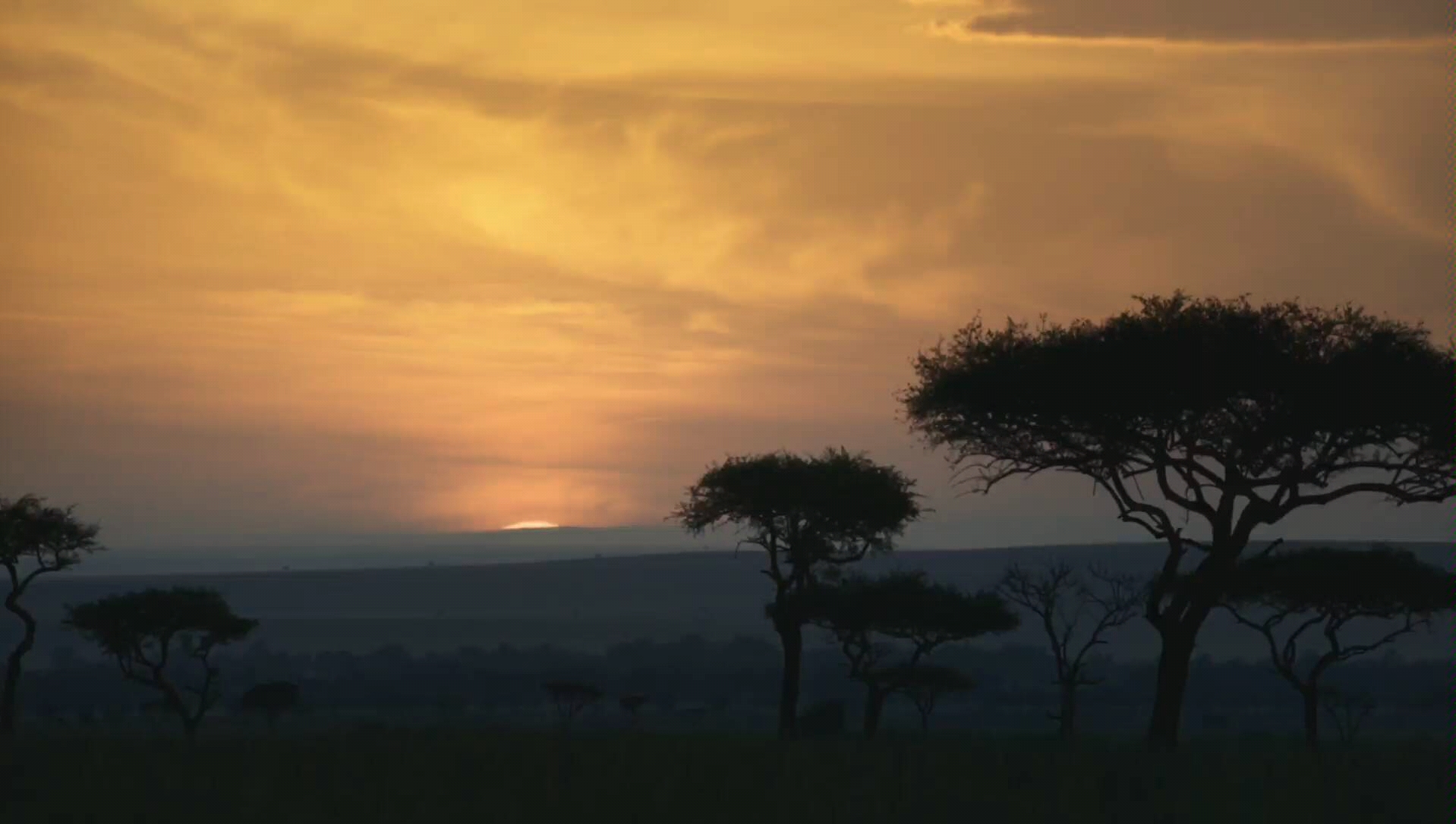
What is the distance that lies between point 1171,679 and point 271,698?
5444cm

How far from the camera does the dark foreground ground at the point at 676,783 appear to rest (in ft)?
67.1

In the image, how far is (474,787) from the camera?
2216cm

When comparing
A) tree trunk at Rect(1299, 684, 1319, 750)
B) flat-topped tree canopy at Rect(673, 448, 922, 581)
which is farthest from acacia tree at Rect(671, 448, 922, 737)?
tree trunk at Rect(1299, 684, 1319, 750)

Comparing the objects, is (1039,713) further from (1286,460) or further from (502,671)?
(1286,460)

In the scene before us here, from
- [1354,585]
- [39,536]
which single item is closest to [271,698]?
[39,536]

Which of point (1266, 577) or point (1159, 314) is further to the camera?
point (1266, 577)

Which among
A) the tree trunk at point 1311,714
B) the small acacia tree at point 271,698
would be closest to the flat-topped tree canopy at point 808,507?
the tree trunk at point 1311,714

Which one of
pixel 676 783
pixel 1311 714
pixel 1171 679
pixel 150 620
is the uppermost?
pixel 150 620

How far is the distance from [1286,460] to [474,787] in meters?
19.4

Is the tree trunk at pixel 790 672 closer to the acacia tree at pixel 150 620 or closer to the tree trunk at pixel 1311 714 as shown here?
the tree trunk at pixel 1311 714

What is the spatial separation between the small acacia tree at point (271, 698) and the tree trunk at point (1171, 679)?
52942mm

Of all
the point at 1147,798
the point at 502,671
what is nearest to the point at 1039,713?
the point at 502,671

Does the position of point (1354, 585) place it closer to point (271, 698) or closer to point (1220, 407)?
point (1220, 407)

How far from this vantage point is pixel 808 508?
50500 millimetres
